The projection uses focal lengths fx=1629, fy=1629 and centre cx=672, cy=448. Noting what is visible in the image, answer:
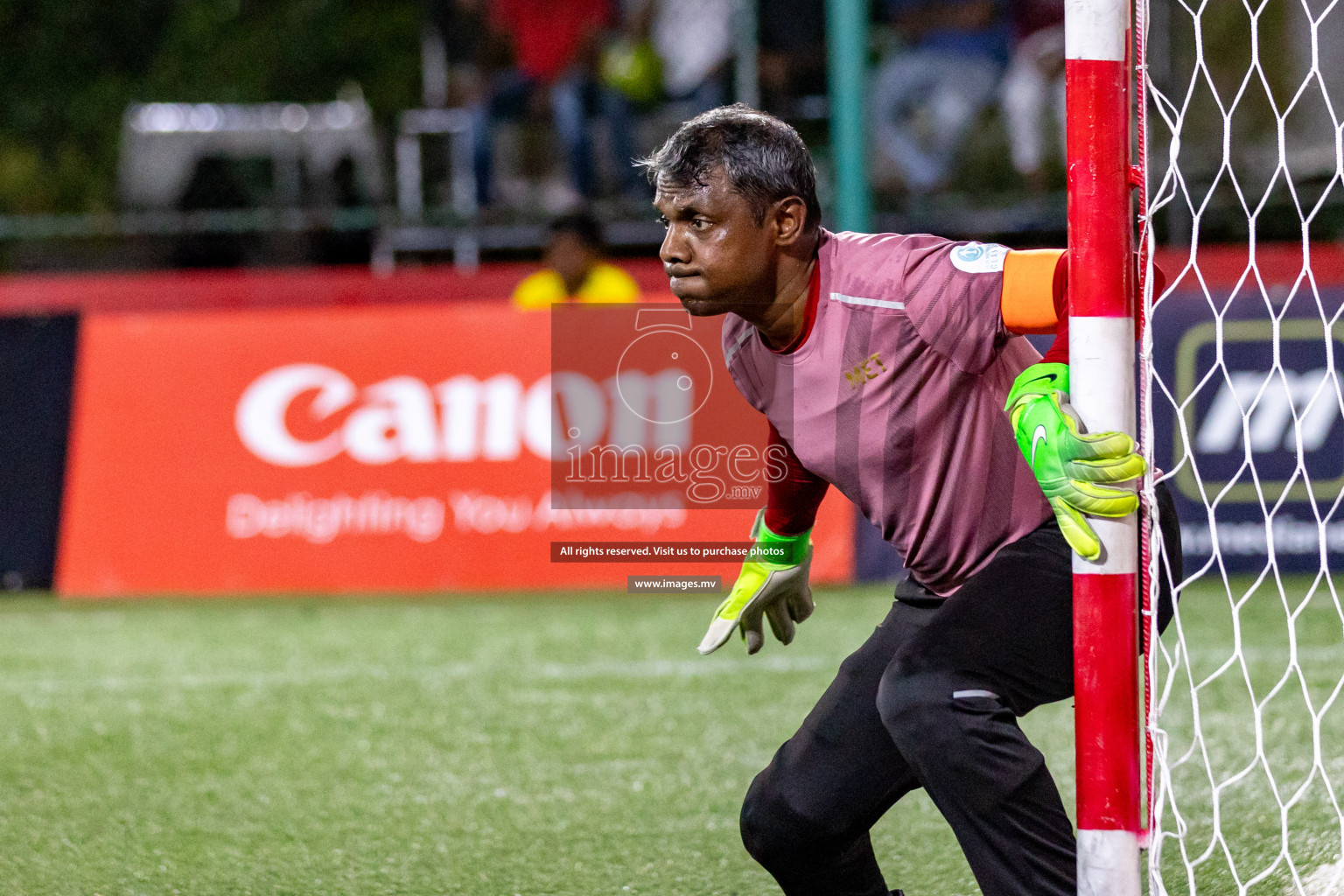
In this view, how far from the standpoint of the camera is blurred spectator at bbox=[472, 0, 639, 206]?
36.8 feet

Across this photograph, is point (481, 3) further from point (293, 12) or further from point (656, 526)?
point (293, 12)

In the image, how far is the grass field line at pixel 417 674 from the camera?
6375mm

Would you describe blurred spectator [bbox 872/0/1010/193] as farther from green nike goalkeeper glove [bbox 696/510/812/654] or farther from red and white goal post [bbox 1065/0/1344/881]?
green nike goalkeeper glove [bbox 696/510/812/654]

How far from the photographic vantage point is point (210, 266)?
11750mm

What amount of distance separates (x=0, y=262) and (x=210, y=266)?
2967mm

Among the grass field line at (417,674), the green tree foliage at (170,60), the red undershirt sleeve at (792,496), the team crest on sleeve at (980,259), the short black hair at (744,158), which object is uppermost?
the green tree foliage at (170,60)

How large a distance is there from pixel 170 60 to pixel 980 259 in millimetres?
18148

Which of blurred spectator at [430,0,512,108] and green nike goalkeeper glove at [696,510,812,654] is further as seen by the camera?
blurred spectator at [430,0,512,108]

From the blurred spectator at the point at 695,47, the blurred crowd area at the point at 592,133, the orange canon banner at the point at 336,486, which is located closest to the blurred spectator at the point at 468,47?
the blurred crowd area at the point at 592,133

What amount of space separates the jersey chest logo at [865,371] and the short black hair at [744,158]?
30 centimetres

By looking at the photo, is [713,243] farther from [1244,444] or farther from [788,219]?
[1244,444]

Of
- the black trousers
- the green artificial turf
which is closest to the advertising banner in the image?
the green artificial turf

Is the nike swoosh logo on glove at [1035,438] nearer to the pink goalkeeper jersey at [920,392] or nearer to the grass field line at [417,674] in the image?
the pink goalkeeper jersey at [920,392]

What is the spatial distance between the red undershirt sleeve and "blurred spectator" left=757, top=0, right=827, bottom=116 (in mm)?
8083
